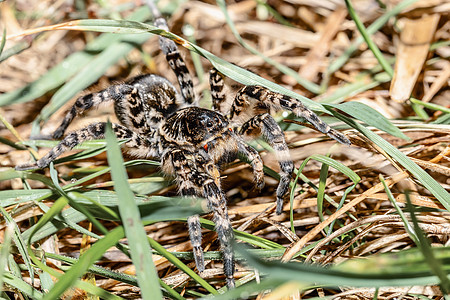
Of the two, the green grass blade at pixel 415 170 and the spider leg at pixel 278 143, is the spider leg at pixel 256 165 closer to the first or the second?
the spider leg at pixel 278 143

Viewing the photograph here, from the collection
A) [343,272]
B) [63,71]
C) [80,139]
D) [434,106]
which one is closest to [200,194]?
[80,139]

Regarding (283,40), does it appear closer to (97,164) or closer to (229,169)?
(229,169)

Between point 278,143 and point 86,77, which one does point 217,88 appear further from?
point 86,77

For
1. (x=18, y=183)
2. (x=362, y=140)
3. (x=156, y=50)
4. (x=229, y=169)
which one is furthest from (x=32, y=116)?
(x=362, y=140)

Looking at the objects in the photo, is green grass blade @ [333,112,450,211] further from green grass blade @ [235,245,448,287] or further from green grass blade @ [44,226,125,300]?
green grass blade @ [44,226,125,300]

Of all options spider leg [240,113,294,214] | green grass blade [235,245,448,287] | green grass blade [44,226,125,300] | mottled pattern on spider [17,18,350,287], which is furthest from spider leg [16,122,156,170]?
green grass blade [235,245,448,287]
